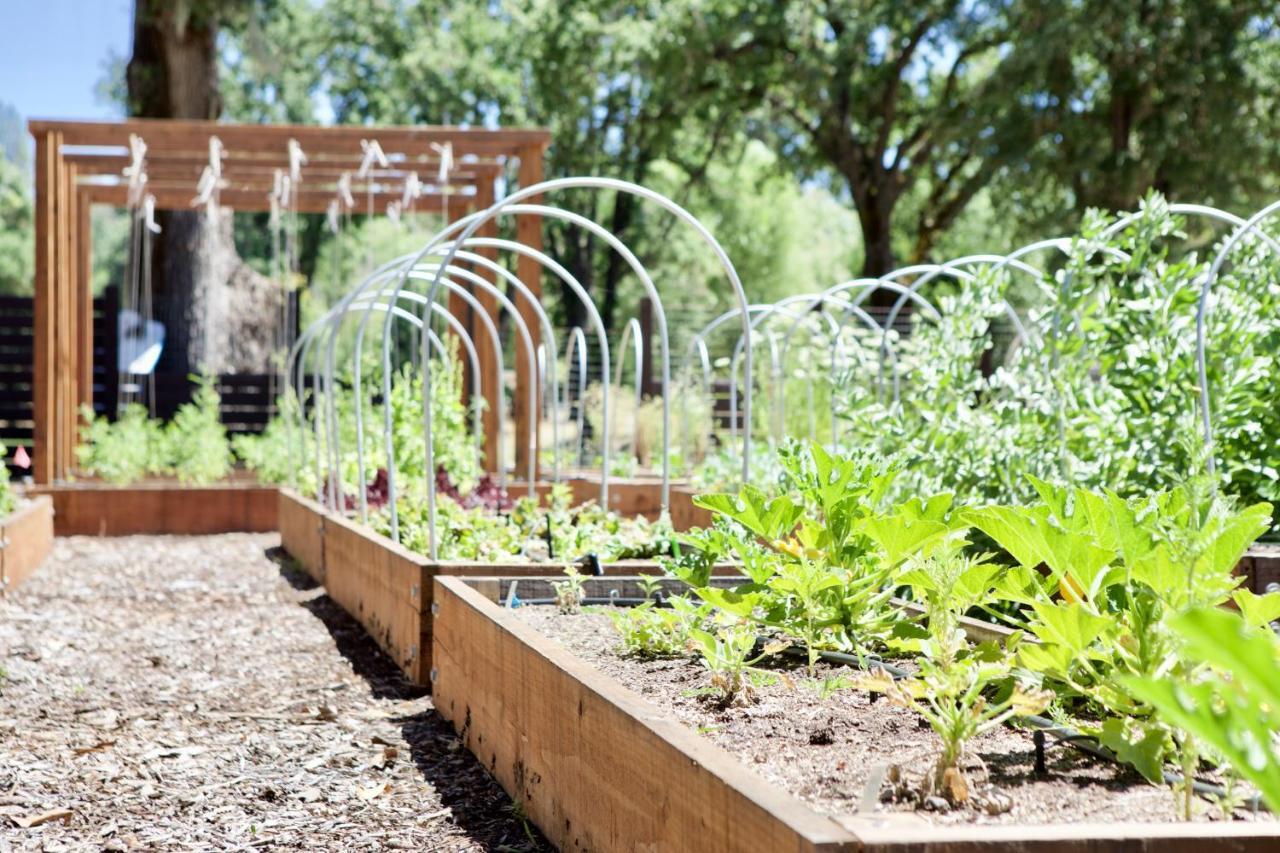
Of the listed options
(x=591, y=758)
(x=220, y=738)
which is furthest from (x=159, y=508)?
(x=591, y=758)

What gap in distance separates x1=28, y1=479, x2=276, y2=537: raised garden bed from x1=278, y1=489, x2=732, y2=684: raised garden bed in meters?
2.70

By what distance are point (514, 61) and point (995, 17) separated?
1092 centimetres

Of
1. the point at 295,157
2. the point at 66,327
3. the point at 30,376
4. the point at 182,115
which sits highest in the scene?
the point at 182,115

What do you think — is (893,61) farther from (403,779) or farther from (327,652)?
(403,779)

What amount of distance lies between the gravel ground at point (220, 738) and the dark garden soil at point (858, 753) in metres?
0.50

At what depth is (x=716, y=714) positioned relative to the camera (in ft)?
9.12

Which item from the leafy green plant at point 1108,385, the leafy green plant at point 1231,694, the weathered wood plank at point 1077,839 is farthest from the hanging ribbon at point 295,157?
the leafy green plant at point 1231,694

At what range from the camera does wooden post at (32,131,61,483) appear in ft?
35.3

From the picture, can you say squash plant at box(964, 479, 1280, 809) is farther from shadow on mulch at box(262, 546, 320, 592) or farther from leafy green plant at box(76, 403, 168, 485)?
leafy green plant at box(76, 403, 168, 485)

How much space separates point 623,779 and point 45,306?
9563mm

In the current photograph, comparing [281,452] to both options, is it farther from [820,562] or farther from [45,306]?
[820,562]

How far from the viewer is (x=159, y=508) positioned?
34.6ft

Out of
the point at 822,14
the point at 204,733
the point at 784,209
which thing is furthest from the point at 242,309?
the point at 784,209

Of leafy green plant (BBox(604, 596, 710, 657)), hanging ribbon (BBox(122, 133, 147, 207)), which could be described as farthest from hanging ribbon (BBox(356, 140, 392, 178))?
leafy green plant (BBox(604, 596, 710, 657))
